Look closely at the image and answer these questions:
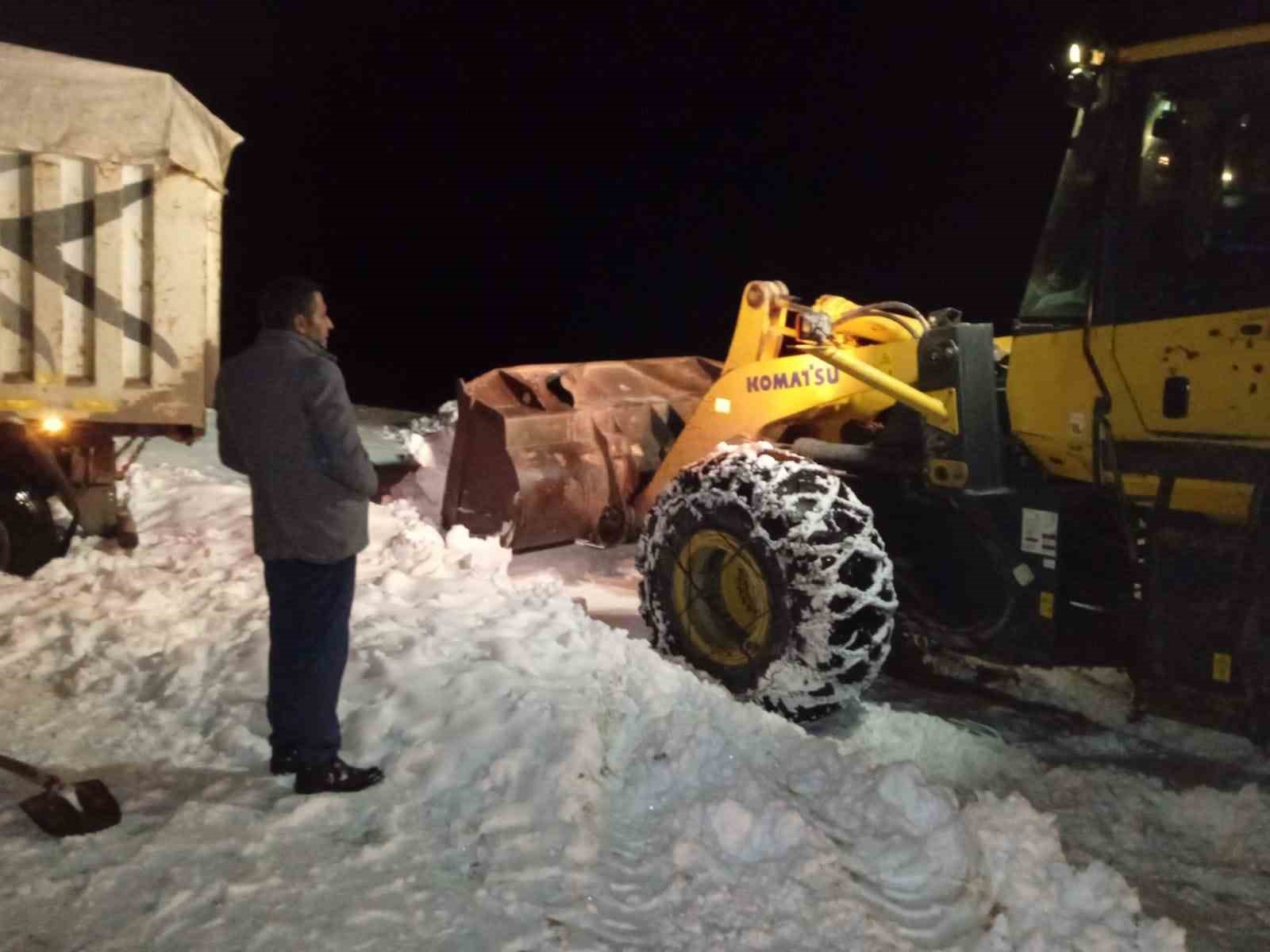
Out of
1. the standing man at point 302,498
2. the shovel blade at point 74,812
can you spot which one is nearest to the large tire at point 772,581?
the standing man at point 302,498

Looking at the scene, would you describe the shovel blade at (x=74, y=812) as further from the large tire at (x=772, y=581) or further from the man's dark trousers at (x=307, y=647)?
the large tire at (x=772, y=581)

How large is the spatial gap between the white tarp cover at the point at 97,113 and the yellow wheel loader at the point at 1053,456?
129 inches

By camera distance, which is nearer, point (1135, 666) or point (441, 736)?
point (441, 736)

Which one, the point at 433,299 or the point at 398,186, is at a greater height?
the point at 398,186

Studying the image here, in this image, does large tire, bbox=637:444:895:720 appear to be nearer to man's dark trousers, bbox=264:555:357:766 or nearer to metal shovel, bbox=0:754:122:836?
man's dark trousers, bbox=264:555:357:766

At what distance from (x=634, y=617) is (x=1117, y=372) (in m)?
3.49

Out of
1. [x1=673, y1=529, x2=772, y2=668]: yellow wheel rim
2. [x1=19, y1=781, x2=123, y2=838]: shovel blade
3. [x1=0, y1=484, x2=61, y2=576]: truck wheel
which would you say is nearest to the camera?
[x1=19, y1=781, x2=123, y2=838]: shovel blade

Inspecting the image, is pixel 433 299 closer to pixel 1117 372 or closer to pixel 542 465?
pixel 542 465

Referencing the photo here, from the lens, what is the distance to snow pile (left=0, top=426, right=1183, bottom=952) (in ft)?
11.2

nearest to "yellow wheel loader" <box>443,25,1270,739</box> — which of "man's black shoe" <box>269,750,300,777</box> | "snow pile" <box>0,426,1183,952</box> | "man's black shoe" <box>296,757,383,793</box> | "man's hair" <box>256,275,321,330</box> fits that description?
"snow pile" <box>0,426,1183,952</box>

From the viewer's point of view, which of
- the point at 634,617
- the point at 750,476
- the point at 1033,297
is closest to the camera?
the point at 1033,297

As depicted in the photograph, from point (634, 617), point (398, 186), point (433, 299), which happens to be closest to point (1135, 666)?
point (634, 617)

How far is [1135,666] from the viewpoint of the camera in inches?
191

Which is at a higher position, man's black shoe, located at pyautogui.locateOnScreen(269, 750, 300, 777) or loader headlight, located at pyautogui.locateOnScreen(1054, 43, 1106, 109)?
loader headlight, located at pyautogui.locateOnScreen(1054, 43, 1106, 109)
